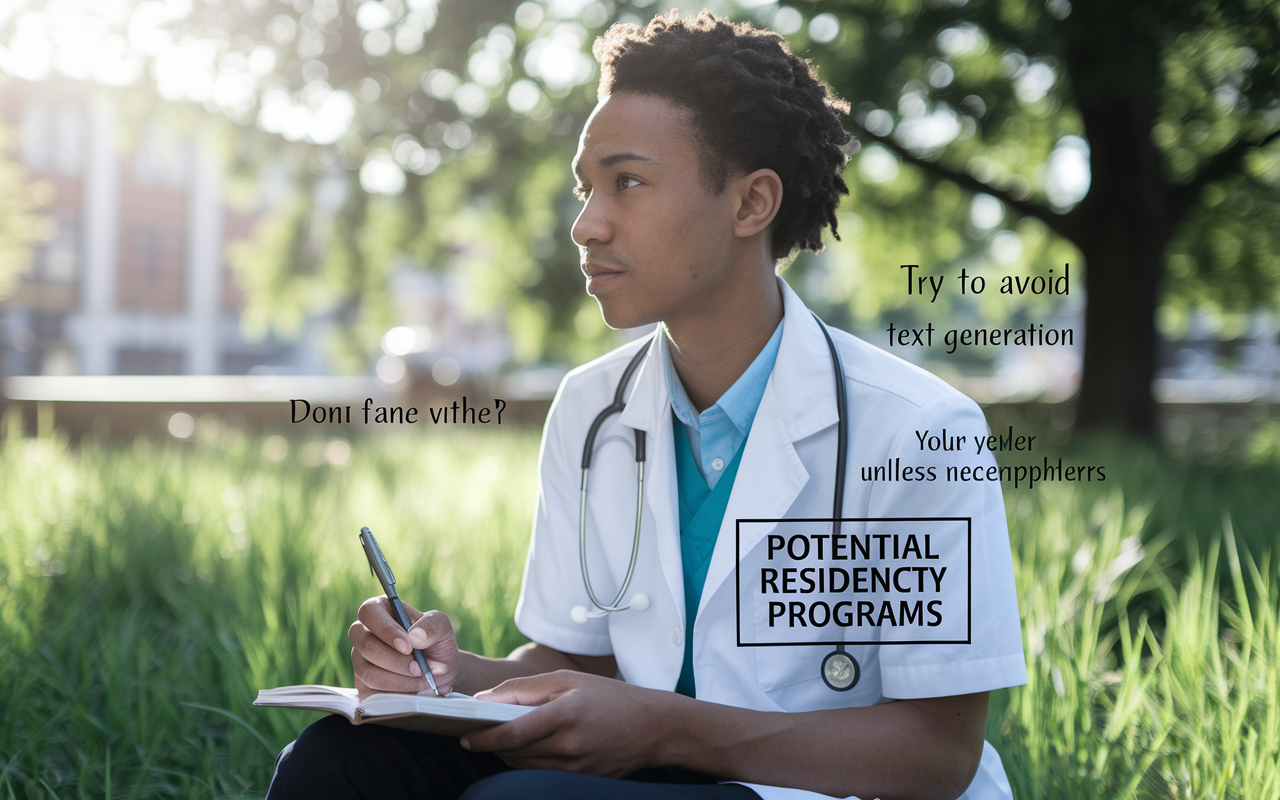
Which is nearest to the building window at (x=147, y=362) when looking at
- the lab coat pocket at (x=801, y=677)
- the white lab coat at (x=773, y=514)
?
the white lab coat at (x=773, y=514)

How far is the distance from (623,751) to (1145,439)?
23.9ft

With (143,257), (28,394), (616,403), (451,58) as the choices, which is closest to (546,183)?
(451,58)

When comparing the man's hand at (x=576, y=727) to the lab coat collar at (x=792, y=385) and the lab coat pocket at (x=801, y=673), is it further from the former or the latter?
the lab coat collar at (x=792, y=385)

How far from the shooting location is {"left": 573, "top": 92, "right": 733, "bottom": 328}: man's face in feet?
5.21

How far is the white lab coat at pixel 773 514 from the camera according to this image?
135cm

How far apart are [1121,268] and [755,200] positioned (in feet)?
23.5

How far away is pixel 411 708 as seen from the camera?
1166 millimetres

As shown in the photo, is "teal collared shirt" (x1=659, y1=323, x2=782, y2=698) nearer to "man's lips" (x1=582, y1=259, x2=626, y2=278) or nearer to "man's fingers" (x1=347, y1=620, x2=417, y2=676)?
"man's lips" (x1=582, y1=259, x2=626, y2=278)

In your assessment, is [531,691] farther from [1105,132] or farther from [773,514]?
[1105,132]

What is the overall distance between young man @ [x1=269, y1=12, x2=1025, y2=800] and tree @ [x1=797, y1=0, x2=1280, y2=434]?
11.1 feet

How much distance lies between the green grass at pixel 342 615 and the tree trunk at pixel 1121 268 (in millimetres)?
2520

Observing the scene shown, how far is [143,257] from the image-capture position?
31844mm

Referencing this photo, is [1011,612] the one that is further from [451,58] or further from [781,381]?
[451,58]

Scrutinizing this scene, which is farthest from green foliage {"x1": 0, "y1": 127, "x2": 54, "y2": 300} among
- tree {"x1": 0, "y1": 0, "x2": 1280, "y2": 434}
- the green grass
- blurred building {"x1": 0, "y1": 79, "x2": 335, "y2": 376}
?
blurred building {"x1": 0, "y1": 79, "x2": 335, "y2": 376}
